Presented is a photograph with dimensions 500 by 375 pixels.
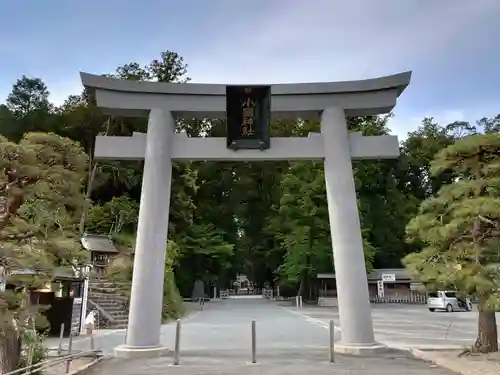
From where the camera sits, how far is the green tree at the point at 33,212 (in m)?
6.85

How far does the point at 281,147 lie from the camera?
38.6ft

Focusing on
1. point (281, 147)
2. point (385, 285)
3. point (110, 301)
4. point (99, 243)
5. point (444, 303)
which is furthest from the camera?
point (385, 285)

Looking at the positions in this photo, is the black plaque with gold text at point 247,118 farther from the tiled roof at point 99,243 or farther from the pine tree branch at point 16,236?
the tiled roof at point 99,243

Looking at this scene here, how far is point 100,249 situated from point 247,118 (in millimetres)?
21713

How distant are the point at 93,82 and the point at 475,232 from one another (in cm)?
930

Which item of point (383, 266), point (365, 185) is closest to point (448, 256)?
point (365, 185)

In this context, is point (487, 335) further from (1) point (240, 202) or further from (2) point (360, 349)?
(1) point (240, 202)

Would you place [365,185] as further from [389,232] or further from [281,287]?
[281,287]

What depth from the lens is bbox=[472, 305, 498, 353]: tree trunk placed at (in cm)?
1007

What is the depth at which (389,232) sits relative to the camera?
43.9 meters

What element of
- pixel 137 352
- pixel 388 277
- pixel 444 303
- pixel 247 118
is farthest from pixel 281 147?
pixel 388 277

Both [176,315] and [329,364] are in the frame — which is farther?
[176,315]

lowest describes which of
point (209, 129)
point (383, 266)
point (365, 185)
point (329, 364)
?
point (329, 364)

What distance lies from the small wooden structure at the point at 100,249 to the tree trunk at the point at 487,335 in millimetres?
23818
